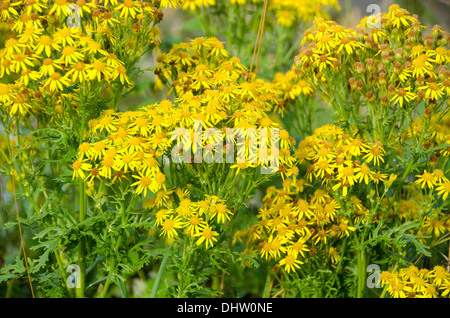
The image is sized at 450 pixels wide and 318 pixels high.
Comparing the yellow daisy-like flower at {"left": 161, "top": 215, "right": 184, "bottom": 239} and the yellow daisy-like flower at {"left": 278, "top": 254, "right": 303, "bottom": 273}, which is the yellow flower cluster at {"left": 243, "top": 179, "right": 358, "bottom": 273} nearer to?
the yellow daisy-like flower at {"left": 278, "top": 254, "right": 303, "bottom": 273}

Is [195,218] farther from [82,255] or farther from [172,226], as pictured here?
[82,255]

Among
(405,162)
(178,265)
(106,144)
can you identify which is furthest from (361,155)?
(106,144)

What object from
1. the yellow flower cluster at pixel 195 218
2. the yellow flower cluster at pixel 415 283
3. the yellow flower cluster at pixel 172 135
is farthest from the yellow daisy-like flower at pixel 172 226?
the yellow flower cluster at pixel 415 283

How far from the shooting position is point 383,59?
2.11 meters

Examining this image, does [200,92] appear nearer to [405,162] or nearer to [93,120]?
[93,120]

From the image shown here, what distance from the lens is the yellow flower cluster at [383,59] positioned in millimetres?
2082

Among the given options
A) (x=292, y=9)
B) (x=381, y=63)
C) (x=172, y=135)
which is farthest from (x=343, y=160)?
(x=292, y=9)

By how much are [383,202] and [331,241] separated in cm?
37

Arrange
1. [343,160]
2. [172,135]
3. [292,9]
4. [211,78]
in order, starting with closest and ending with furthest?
[172,135] → [343,160] → [211,78] → [292,9]

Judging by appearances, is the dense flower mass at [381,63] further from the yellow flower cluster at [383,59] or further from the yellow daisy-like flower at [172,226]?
the yellow daisy-like flower at [172,226]

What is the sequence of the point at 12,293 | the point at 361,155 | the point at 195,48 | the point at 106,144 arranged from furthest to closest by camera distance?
the point at 12,293 < the point at 195,48 < the point at 361,155 < the point at 106,144

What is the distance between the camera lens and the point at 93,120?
6.49ft

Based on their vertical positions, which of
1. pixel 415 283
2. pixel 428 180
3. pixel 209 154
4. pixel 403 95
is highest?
pixel 403 95

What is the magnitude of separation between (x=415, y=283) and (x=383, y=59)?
0.84 meters
